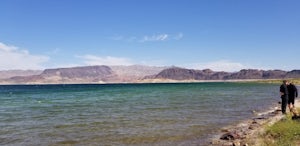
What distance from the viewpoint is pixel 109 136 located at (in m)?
21.0

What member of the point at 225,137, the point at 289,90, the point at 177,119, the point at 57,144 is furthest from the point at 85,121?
the point at 289,90

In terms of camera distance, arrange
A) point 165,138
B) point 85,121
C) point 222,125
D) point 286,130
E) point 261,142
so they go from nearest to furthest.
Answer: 1. point 261,142
2. point 286,130
3. point 165,138
4. point 222,125
5. point 85,121

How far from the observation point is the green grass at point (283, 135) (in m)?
14.7

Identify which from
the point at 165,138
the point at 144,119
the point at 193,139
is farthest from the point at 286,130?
the point at 144,119

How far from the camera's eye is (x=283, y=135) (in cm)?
1630

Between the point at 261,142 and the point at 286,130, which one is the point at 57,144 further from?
the point at 286,130

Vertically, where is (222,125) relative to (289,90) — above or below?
below

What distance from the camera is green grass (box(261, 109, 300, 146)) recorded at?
579 inches

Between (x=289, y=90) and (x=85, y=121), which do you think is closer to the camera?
(x=289, y=90)

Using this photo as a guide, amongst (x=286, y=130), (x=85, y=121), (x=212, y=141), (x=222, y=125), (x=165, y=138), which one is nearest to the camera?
(x=286, y=130)

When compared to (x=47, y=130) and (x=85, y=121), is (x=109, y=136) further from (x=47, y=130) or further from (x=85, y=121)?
(x=85, y=121)

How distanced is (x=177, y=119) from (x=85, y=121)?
7.27 meters

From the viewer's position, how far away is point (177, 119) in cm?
2850

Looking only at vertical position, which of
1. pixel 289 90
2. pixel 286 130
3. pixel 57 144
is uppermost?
pixel 289 90
